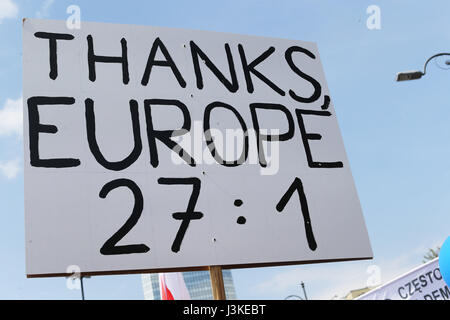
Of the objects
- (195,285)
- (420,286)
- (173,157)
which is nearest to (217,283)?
(173,157)

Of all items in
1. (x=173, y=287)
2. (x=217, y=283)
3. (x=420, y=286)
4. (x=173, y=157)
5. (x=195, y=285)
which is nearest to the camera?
(x=217, y=283)

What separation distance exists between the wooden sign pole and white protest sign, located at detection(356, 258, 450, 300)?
6.97 meters

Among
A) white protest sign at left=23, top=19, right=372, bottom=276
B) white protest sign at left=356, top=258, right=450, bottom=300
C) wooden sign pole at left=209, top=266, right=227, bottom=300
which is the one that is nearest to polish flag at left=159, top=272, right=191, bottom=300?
white protest sign at left=356, top=258, right=450, bottom=300

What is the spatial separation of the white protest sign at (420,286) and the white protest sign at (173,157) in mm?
6406

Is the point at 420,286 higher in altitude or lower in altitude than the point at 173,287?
lower

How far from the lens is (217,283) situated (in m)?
2.47

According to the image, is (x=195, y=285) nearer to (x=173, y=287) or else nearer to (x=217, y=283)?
(x=173, y=287)

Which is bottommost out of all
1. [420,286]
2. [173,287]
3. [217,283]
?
[217,283]

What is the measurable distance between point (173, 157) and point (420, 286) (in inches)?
292

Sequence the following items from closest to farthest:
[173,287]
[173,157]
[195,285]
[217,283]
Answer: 1. [217,283]
2. [173,157]
3. [173,287]
4. [195,285]

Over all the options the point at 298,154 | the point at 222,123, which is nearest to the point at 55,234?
the point at 222,123

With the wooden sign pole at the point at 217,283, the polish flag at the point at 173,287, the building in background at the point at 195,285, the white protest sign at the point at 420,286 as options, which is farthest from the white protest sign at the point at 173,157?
the building in background at the point at 195,285

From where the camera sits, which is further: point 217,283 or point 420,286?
point 420,286

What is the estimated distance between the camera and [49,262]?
2.29 m
